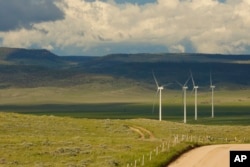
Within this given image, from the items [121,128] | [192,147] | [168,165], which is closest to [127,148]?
[192,147]

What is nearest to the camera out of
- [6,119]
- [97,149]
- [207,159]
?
[207,159]

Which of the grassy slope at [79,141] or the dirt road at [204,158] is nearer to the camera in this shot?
the dirt road at [204,158]

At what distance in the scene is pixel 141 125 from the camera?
12862cm

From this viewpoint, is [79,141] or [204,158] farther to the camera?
[79,141]

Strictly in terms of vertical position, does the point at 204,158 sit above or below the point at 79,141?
below

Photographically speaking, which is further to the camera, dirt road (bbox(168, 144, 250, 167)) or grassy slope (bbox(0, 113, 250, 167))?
grassy slope (bbox(0, 113, 250, 167))

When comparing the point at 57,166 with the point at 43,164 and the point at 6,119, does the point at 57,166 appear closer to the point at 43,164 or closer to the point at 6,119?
the point at 43,164

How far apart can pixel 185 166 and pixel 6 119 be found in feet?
218

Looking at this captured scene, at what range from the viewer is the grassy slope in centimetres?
6397

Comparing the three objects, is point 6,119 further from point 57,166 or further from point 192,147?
point 57,166

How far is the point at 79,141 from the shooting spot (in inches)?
3287

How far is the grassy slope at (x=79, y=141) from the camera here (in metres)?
64.0

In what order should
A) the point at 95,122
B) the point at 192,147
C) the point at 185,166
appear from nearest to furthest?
the point at 185,166, the point at 192,147, the point at 95,122

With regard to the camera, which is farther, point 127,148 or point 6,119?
point 6,119
